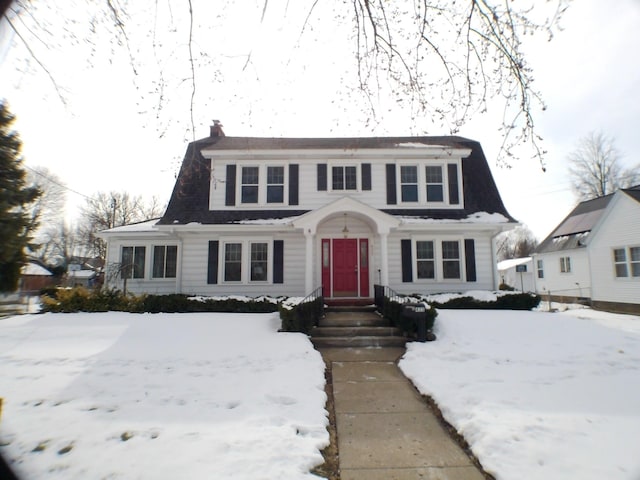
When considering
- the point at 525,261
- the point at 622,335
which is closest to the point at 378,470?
the point at 622,335

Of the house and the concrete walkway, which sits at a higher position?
the house

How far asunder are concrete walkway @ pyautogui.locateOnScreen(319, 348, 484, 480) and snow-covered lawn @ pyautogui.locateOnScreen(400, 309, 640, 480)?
0.25 metres

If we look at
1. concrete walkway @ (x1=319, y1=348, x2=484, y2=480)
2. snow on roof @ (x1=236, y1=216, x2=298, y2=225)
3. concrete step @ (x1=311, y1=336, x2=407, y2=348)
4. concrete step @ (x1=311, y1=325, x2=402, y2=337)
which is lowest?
concrete walkway @ (x1=319, y1=348, x2=484, y2=480)

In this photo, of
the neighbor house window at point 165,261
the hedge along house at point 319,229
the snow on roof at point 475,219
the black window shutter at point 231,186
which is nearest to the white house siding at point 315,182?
the hedge along house at point 319,229

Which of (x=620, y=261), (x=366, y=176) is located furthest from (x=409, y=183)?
(x=620, y=261)

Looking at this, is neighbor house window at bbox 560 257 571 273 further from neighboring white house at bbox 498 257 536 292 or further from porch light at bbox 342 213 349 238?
porch light at bbox 342 213 349 238

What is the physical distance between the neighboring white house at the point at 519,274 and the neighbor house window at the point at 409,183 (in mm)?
24798

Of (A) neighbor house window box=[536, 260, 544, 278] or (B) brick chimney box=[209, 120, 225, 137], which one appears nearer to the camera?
(B) brick chimney box=[209, 120, 225, 137]

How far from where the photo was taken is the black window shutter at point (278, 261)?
11.9 meters

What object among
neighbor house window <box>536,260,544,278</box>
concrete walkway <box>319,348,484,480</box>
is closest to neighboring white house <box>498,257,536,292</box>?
neighbor house window <box>536,260,544,278</box>

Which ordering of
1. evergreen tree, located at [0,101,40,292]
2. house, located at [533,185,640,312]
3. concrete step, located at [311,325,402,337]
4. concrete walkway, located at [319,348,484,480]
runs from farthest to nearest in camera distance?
house, located at [533,185,640,312]
concrete step, located at [311,325,402,337]
concrete walkway, located at [319,348,484,480]
evergreen tree, located at [0,101,40,292]

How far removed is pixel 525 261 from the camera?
1334 inches

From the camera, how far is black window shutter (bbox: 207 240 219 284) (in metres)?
11.9

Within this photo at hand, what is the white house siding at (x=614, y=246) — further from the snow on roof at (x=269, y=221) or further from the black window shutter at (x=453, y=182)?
the snow on roof at (x=269, y=221)
